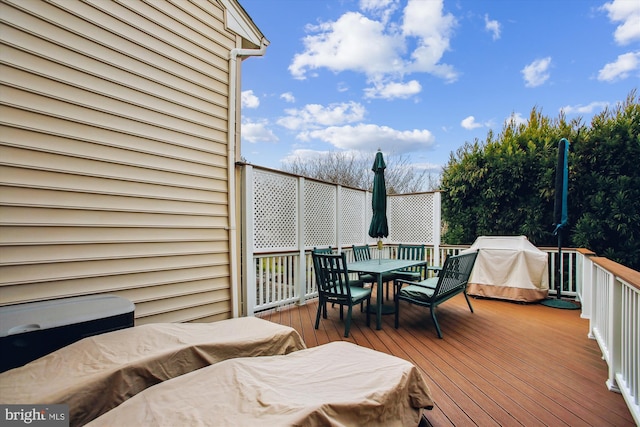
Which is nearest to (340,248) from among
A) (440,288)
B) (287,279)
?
(287,279)

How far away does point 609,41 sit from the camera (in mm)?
5660

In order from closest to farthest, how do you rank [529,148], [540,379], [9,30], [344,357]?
1. [344,357]
2. [9,30]
3. [540,379]
4. [529,148]

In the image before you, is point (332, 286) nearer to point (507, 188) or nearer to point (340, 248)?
point (340, 248)

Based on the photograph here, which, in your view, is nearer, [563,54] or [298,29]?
[563,54]

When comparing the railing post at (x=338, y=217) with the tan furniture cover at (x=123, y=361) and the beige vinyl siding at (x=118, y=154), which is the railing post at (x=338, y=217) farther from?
the tan furniture cover at (x=123, y=361)

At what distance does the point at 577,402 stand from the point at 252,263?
3.31m

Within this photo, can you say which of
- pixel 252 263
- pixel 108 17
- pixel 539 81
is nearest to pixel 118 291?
pixel 252 263

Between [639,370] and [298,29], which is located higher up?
[298,29]

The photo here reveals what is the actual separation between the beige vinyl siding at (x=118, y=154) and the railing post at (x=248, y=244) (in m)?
0.34

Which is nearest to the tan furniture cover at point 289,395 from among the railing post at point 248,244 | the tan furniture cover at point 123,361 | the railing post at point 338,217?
the tan furniture cover at point 123,361

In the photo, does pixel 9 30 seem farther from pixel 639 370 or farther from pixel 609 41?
pixel 609 41

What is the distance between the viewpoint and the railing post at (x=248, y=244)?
362 centimetres

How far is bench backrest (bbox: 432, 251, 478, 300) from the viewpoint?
3238 mm

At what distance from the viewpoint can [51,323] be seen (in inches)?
64.0
